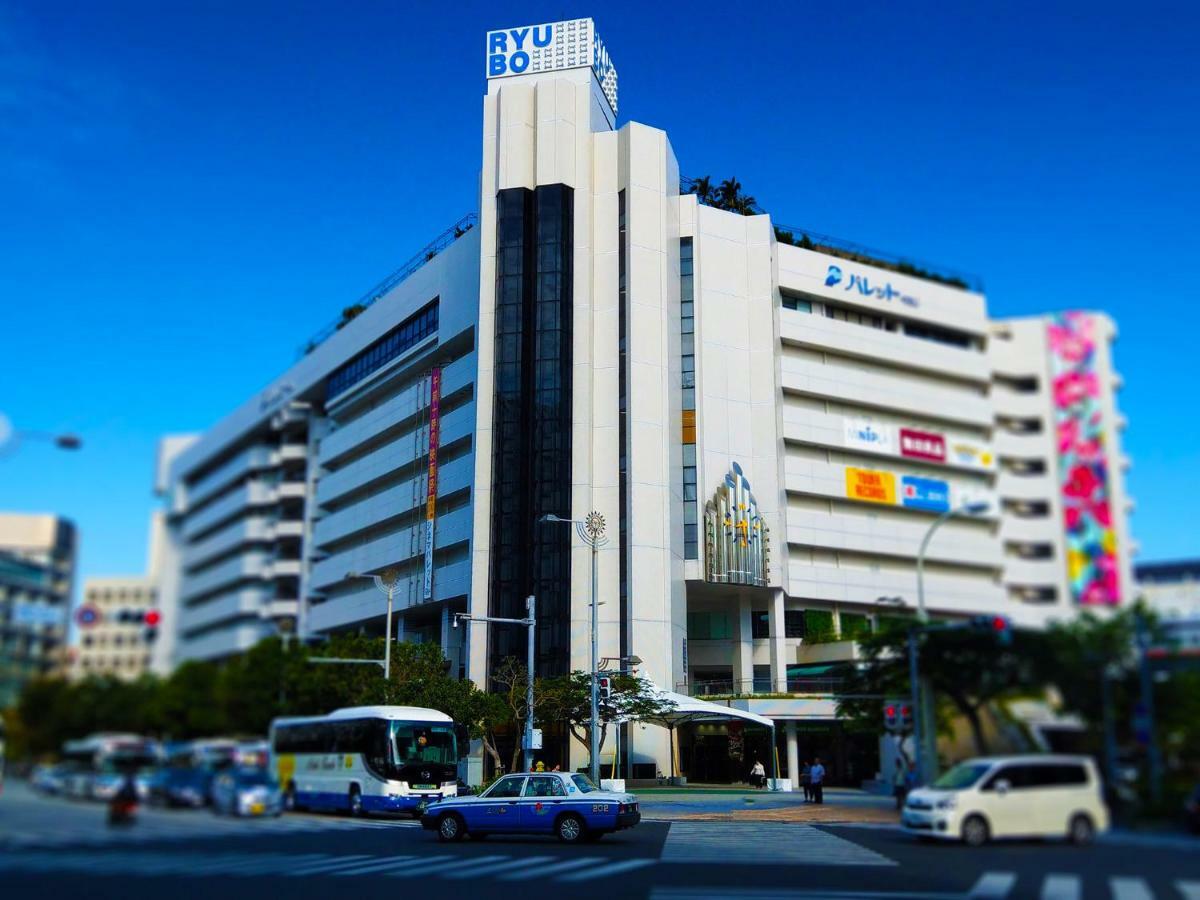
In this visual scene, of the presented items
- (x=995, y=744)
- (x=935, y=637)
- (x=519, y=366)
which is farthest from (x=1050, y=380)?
(x=519, y=366)

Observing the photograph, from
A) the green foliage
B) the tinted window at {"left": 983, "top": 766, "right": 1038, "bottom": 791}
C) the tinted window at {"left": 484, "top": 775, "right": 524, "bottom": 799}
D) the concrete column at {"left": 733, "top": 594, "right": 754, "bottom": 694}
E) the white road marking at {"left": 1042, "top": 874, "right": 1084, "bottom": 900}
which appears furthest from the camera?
the concrete column at {"left": 733, "top": 594, "right": 754, "bottom": 694}

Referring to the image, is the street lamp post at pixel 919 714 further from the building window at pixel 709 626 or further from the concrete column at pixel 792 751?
the building window at pixel 709 626

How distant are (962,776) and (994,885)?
931mm

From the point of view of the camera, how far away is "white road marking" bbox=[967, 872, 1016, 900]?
837cm

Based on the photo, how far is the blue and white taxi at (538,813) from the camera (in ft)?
84.3

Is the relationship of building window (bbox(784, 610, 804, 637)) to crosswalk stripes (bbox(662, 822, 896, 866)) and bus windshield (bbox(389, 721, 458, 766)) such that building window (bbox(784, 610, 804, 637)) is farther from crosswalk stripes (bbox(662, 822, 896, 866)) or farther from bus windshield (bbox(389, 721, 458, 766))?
bus windshield (bbox(389, 721, 458, 766))

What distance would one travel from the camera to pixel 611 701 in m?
50.7

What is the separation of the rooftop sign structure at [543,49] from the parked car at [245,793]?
7191cm

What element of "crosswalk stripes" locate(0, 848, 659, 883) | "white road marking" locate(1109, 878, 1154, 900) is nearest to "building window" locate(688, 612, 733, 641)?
"crosswalk stripes" locate(0, 848, 659, 883)

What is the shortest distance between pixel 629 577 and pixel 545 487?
7.28m

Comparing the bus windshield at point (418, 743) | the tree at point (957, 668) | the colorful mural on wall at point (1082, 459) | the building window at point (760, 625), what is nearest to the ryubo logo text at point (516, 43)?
the building window at point (760, 625)

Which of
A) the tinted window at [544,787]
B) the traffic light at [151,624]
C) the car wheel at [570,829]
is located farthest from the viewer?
the tinted window at [544,787]

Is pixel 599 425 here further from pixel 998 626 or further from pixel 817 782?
pixel 998 626

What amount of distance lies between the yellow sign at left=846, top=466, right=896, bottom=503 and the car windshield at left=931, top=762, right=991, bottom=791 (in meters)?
7.86
